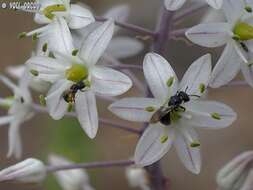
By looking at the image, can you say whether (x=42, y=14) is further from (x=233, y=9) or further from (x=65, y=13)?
(x=233, y=9)

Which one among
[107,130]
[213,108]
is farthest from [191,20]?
[213,108]

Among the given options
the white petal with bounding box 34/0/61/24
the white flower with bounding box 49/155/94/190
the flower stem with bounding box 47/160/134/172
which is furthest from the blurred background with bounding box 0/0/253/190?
the white petal with bounding box 34/0/61/24

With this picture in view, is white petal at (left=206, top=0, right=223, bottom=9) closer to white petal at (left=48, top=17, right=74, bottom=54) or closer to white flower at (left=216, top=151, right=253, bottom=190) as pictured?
white petal at (left=48, top=17, right=74, bottom=54)

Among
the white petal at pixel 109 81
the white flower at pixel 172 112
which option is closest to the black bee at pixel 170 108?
the white flower at pixel 172 112

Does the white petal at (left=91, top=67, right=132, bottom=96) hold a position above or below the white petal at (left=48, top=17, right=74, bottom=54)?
below

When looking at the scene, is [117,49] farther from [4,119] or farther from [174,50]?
[174,50]

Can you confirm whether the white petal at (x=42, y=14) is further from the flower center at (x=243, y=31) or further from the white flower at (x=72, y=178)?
the white flower at (x=72, y=178)

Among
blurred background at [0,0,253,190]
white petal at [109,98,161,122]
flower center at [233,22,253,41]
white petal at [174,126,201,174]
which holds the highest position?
flower center at [233,22,253,41]

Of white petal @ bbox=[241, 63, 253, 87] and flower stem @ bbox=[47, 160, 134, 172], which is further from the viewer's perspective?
flower stem @ bbox=[47, 160, 134, 172]

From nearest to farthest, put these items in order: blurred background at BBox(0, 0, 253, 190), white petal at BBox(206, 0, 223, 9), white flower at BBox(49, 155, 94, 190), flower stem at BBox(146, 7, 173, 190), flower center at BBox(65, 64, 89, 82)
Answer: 1. white petal at BBox(206, 0, 223, 9)
2. flower center at BBox(65, 64, 89, 82)
3. flower stem at BBox(146, 7, 173, 190)
4. white flower at BBox(49, 155, 94, 190)
5. blurred background at BBox(0, 0, 253, 190)
